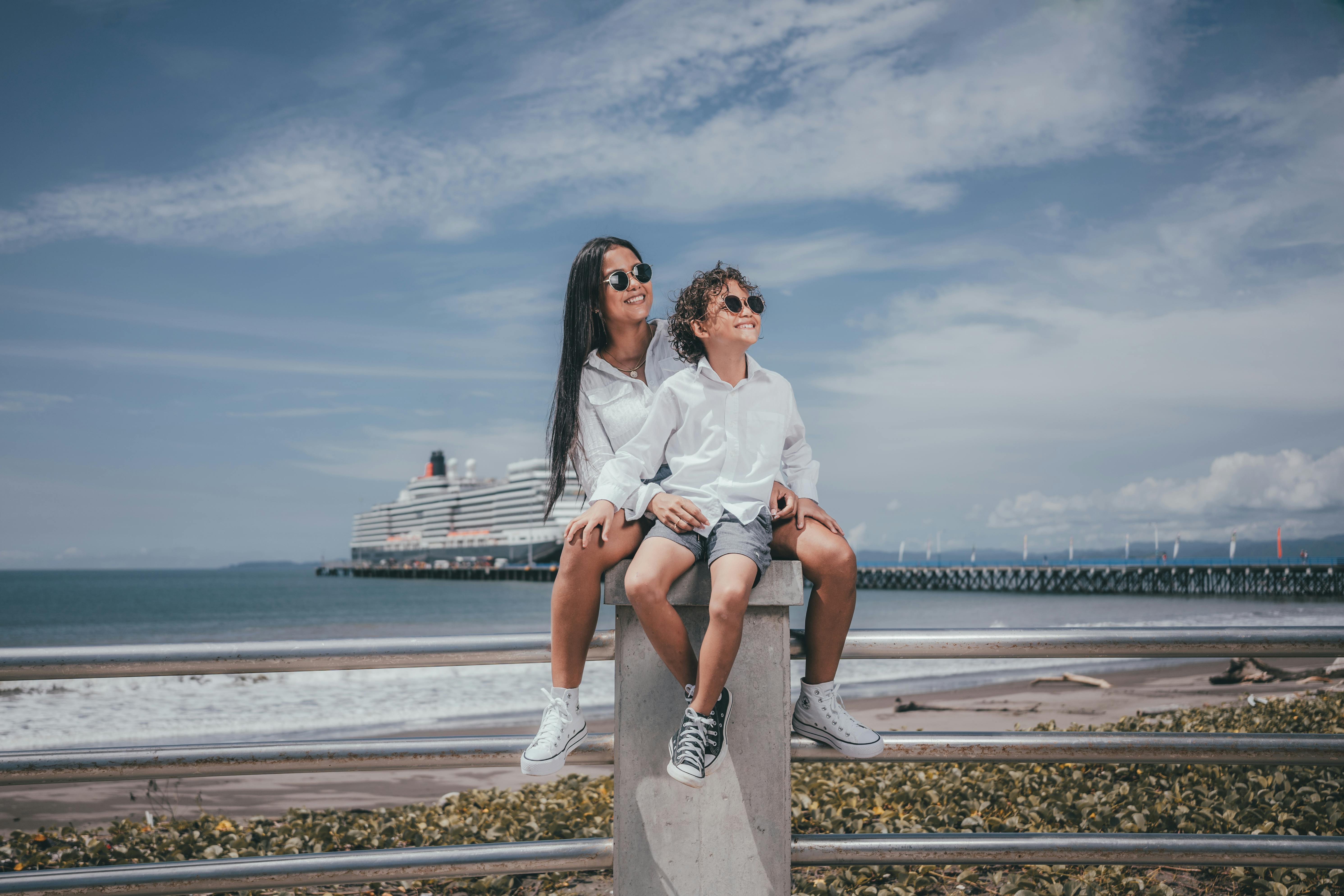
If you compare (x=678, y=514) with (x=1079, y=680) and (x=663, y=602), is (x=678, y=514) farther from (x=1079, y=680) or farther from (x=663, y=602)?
(x=1079, y=680)

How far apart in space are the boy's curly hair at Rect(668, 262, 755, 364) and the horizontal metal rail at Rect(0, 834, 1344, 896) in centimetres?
145

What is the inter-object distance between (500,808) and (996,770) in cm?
289

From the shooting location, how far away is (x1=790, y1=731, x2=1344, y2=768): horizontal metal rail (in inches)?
86.2

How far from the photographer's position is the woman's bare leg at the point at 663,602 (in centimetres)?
208

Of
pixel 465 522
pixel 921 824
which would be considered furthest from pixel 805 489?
pixel 465 522

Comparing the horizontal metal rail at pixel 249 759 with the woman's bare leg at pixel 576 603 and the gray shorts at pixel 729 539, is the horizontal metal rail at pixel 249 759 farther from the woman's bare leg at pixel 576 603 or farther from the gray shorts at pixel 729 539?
the gray shorts at pixel 729 539

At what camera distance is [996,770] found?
4.95 m

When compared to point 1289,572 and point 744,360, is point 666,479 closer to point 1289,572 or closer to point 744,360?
point 744,360

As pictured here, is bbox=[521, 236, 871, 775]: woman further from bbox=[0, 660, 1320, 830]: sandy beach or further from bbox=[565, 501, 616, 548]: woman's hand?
bbox=[0, 660, 1320, 830]: sandy beach

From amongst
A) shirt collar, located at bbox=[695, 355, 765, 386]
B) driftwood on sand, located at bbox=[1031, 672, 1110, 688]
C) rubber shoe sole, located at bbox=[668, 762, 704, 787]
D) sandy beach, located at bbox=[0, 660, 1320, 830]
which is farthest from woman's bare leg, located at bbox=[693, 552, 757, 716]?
driftwood on sand, located at bbox=[1031, 672, 1110, 688]

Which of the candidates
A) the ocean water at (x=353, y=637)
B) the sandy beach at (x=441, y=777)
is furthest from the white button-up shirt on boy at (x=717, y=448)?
the sandy beach at (x=441, y=777)

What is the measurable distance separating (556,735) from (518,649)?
0.27 m

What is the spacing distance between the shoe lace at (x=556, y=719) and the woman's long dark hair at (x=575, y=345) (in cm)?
66

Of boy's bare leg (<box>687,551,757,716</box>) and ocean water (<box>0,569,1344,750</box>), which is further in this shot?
ocean water (<box>0,569,1344,750</box>)
